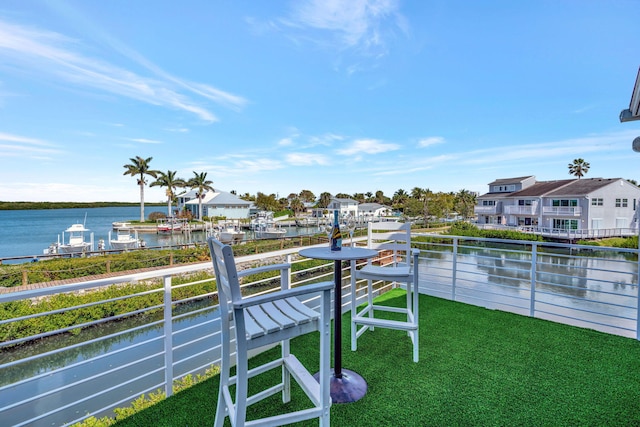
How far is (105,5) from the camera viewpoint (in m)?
6.43

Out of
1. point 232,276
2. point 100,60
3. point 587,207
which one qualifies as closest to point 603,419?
point 232,276

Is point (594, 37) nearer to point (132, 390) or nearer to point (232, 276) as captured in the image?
point (232, 276)

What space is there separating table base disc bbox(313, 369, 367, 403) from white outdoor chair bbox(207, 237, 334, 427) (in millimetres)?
513

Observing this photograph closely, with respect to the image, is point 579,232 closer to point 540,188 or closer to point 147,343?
point 540,188

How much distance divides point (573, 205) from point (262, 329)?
28451 mm

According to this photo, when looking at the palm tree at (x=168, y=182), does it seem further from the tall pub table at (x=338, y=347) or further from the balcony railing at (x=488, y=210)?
the tall pub table at (x=338, y=347)

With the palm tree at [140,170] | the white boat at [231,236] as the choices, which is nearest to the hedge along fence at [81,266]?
the white boat at [231,236]

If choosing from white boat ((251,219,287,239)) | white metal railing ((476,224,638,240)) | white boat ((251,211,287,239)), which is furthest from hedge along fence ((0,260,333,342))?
white metal railing ((476,224,638,240))

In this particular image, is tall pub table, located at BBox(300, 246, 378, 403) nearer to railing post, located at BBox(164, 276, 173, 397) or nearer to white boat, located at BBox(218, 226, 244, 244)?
railing post, located at BBox(164, 276, 173, 397)

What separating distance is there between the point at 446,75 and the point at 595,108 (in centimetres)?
1162

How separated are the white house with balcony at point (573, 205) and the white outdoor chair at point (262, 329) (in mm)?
27631

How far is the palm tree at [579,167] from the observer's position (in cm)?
2983

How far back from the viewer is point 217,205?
1628 inches

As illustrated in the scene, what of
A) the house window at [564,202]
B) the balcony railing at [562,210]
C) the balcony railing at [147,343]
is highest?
the house window at [564,202]
